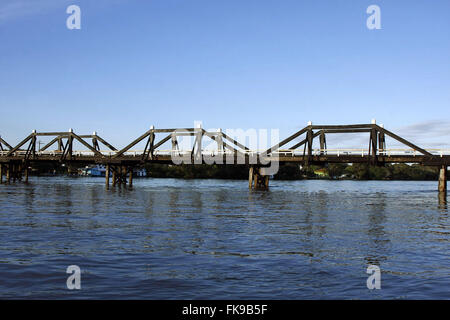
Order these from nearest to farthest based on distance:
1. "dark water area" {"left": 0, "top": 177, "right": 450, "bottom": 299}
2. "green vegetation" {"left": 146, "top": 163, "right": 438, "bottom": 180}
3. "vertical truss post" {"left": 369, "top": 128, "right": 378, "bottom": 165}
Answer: "dark water area" {"left": 0, "top": 177, "right": 450, "bottom": 299} < "vertical truss post" {"left": 369, "top": 128, "right": 378, "bottom": 165} < "green vegetation" {"left": 146, "top": 163, "right": 438, "bottom": 180}

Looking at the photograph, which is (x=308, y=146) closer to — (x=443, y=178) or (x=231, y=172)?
(x=443, y=178)

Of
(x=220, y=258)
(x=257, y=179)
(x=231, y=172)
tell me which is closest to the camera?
(x=220, y=258)

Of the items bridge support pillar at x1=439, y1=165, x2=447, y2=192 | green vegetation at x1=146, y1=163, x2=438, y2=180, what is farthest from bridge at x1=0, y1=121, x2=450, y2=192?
green vegetation at x1=146, y1=163, x2=438, y2=180

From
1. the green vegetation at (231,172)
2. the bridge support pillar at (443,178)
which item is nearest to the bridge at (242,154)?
the bridge support pillar at (443,178)

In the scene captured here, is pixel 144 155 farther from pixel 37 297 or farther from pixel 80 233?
pixel 37 297

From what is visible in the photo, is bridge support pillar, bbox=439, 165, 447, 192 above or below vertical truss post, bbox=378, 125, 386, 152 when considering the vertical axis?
below

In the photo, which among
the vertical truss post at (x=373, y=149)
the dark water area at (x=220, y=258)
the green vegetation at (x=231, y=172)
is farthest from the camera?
the green vegetation at (x=231, y=172)

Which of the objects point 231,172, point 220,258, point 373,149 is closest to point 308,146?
point 373,149

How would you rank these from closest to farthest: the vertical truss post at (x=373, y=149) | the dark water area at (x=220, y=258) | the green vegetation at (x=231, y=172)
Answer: the dark water area at (x=220, y=258)
the vertical truss post at (x=373, y=149)
the green vegetation at (x=231, y=172)

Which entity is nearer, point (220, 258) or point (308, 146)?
point (220, 258)

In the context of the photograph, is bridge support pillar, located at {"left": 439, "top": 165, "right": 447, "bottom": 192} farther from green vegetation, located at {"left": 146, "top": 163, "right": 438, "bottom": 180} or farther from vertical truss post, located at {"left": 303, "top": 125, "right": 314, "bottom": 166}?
green vegetation, located at {"left": 146, "top": 163, "right": 438, "bottom": 180}

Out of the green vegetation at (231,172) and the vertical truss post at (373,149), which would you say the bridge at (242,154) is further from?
the green vegetation at (231,172)

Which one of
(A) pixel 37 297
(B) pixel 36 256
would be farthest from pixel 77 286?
(B) pixel 36 256

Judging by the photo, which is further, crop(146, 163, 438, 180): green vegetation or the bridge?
crop(146, 163, 438, 180): green vegetation
